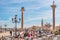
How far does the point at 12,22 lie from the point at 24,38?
1.53 metres

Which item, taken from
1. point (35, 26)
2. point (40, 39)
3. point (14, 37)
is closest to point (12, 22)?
point (35, 26)

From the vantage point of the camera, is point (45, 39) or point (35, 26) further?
point (35, 26)

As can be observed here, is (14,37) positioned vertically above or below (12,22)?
below

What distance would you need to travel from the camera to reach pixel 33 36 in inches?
163

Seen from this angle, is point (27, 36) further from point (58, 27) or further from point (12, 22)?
point (58, 27)

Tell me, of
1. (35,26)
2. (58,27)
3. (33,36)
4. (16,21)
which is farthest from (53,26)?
(33,36)

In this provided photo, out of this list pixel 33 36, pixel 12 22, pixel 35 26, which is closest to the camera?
pixel 33 36

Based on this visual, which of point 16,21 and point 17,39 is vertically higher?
point 16,21

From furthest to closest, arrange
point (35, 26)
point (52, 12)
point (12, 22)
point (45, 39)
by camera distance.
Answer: point (52, 12) → point (35, 26) → point (12, 22) → point (45, 39)

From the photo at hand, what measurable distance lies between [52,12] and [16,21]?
1850 mm

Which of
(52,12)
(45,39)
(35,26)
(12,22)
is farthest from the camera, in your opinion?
(52,12)

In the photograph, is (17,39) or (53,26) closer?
(17,39)

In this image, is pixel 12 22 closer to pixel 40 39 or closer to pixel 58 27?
pixel 40 39

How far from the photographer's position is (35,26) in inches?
242
